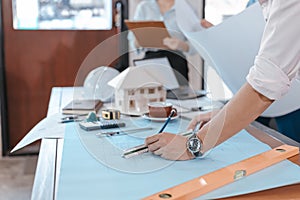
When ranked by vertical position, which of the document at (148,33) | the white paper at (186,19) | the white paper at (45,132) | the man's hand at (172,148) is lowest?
the white paper at (45,132)

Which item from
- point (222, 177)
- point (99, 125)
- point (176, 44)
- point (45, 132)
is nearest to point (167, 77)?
point (99, 125)

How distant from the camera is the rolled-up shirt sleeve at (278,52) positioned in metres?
0.94

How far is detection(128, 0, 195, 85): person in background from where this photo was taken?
2297mm

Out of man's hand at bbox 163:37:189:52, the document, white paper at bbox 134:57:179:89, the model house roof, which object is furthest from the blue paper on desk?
man's hand at bbox 163:37:189:52

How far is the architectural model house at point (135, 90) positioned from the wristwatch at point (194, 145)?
51cm

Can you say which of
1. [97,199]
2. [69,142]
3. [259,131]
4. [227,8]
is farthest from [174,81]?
[227,8]

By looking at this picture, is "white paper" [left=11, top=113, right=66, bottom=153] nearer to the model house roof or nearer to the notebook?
the notebook

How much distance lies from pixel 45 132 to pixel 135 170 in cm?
48

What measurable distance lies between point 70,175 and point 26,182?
2165mm

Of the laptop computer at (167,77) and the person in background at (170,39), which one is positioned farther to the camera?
the person in background at (170,39)

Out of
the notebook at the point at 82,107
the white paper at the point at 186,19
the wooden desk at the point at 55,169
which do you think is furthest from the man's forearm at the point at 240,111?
the white paper at the point at 186,19

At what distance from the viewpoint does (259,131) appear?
141cm

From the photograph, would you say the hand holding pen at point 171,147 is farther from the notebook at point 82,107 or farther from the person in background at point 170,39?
the person in background at point 170,39

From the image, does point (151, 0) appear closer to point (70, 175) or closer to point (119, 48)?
point (119, 48)
